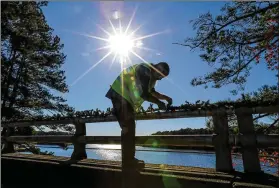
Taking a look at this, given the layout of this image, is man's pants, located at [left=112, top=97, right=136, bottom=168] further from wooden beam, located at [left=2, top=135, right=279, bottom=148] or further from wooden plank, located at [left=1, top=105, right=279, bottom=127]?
wooden plank, located at [left=1, top=105, right=279, bottom=127]

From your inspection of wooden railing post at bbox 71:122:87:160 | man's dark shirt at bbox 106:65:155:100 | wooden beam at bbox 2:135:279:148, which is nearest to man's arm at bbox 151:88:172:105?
man's dark shirt at bbox 106:65:155:100

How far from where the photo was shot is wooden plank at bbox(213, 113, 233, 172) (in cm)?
304

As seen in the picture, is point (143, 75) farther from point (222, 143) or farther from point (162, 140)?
point (222, 143)

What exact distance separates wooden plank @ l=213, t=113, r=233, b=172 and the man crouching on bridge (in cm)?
64

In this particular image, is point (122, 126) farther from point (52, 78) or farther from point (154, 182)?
point (52, 78)

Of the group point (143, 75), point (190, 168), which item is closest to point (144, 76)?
point (143, 75)

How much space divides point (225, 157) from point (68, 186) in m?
2.25

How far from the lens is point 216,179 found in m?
2.68

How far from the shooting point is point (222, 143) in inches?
121

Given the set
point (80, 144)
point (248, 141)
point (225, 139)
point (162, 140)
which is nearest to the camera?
point (248, 141)

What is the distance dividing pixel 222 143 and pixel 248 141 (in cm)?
29

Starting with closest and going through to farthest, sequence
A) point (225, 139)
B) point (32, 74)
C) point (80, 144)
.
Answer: point (225, 139) → point (80, 144) → point (32, 74)

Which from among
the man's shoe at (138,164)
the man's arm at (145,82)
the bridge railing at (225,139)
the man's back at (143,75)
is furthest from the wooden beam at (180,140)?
the man's back at (143,75)

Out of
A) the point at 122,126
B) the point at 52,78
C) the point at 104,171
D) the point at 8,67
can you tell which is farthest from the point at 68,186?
the point at 52,78
